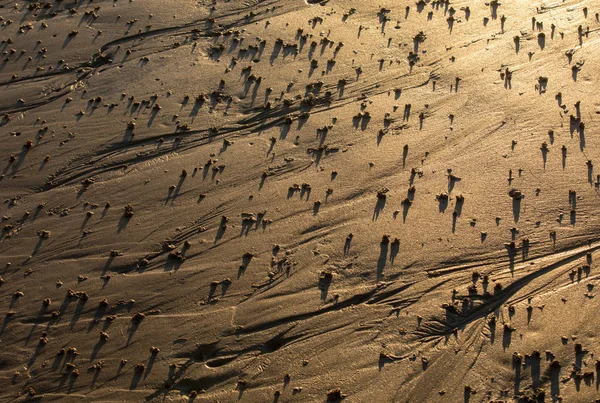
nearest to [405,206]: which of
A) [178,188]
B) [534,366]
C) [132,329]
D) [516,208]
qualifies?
[516,208]

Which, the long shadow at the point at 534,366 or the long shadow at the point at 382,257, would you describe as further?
the long shadow at the point at 382,257

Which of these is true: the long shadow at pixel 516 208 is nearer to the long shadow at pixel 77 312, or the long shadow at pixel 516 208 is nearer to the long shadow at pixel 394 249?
the long shadow at pixel 394 249

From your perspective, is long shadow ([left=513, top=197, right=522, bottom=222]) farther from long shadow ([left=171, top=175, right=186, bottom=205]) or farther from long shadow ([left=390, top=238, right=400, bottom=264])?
long shadow ([left=171, top=175, right=186, bottom=205])

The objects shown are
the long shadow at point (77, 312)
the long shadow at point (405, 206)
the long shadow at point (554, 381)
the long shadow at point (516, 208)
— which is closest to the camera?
the long shadow at point (554, 381)

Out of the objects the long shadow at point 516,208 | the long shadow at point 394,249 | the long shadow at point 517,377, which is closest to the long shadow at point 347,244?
the long shadow at point 394,249

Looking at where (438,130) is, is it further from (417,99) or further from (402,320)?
(402,320)

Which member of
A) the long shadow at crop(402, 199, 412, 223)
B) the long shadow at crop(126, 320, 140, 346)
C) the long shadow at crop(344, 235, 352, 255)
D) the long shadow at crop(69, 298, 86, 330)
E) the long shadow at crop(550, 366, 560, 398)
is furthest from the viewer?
the long shadow at crop(402, 199, 412, 223)

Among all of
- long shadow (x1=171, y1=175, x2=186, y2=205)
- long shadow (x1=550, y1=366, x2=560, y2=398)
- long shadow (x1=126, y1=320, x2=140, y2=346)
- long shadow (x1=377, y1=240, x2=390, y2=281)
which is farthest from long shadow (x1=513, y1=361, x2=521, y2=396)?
long shadow (x1=171, y1=175, x2=186, y2=205)

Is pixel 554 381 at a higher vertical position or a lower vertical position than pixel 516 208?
lower

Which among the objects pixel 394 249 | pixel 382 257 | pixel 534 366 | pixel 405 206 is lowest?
pixel 534 366

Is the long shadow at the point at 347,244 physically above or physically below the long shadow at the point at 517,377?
above

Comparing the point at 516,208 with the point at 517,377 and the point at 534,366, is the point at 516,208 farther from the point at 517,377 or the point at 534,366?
the point at 517,377

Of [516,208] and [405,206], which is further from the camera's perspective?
[405,206]
